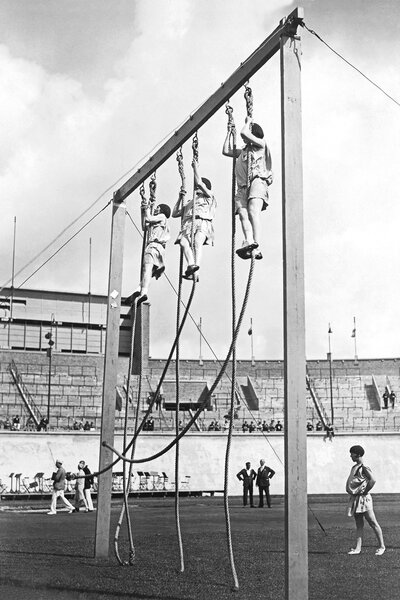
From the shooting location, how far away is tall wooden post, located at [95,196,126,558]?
12886 millimetres

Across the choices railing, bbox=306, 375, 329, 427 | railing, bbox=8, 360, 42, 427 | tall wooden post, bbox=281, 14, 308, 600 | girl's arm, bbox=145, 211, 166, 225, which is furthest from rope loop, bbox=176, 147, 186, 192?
railing, bbox=306, 375, 329, 427

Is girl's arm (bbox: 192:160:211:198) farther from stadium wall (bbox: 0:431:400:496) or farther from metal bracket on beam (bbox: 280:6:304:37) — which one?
stadium wall (bbox: 0:431:400:496)

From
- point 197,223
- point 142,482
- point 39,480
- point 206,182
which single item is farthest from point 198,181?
point 142,482

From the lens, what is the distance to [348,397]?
6372 centimetres

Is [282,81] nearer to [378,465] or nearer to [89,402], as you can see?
→ [378,465]

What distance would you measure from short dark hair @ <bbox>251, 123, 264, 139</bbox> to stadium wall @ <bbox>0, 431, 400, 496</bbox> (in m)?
33.2

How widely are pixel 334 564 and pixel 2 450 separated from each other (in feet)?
109

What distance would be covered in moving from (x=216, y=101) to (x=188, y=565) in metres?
6.54

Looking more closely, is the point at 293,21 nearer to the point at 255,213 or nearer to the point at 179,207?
the point at 255,213

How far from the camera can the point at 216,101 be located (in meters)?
10.8

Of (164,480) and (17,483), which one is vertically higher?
(164,480)

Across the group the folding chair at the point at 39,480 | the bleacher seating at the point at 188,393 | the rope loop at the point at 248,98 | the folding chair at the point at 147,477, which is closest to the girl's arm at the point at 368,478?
the rope loop at the point at 248,98

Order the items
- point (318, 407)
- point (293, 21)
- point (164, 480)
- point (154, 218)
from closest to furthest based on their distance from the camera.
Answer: point (293, 21)
point (154, 218)
point (164, 480)
point (318, 407)

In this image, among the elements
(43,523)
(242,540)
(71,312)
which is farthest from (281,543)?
(71,312)
